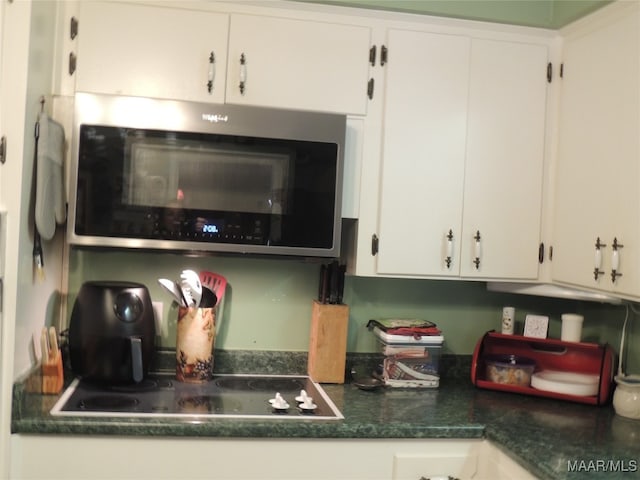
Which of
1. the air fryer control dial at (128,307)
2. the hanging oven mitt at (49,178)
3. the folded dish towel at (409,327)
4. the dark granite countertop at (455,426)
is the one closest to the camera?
the dark granite countertop at (455,426)

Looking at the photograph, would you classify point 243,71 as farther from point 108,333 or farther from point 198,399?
point 198,399

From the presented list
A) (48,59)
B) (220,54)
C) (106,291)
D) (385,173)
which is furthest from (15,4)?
(385,173)

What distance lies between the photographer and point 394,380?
88.2 inches

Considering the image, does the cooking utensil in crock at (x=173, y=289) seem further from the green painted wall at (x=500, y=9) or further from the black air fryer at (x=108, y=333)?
the green painted wall at (x=500, y=9)

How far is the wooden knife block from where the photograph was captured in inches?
87.7

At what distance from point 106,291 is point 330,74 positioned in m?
0.98

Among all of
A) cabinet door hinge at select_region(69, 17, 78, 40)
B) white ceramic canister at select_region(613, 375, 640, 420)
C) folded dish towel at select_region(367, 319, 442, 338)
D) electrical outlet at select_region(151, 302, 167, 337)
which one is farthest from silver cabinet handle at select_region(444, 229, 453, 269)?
cabinet door hinge at select_region(69, 17, 78, 40)

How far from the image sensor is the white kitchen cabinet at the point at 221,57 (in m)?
1.99

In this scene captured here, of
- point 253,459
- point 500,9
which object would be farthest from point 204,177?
point 500,9

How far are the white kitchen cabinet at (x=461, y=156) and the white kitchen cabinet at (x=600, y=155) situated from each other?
10 cm

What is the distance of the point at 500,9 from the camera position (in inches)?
86.3

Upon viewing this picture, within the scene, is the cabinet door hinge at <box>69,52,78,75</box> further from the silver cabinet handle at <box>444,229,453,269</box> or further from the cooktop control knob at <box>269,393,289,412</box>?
the silver cabinet handle at <box>444,229,453,269</box>

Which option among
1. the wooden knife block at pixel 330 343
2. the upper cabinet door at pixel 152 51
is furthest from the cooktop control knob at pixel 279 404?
the upper cabinet door at pixel 152 51

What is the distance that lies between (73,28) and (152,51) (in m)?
0.24
